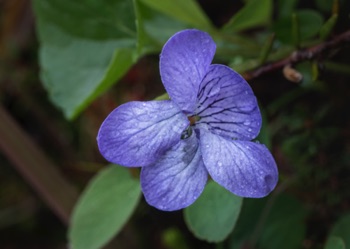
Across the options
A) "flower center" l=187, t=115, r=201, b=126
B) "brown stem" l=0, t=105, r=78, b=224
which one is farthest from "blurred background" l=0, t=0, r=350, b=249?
"flower center" l=187, t=115, r=201, b=126

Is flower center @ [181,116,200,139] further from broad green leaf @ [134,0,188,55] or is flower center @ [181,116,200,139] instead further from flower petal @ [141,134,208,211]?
broad green leaf @ [134,0,188,55]

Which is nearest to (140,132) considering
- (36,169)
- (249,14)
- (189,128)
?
(189,128)

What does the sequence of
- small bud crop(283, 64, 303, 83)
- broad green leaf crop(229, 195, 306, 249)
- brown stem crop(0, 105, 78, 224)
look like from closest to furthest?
small bud crop(283, 64, 303, 83)
broad green leaf crop(229, 195, 306, 249)
brown stem crop(0, 105, 78, 224)

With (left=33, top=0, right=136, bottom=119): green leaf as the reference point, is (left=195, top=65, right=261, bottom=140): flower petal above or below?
above

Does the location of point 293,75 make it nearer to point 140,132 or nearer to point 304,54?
point 304,54

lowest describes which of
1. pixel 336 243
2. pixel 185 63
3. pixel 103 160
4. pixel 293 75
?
pixel 103 160

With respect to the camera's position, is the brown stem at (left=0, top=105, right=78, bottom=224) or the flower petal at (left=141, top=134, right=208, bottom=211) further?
the brown stem at (left=0, top=105, right=78, bottom=224)
